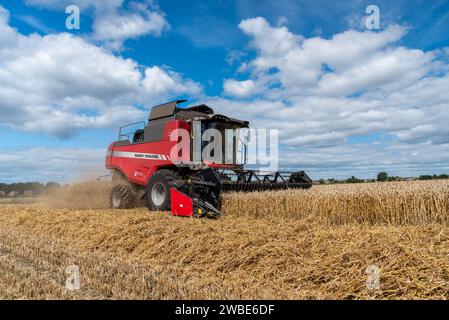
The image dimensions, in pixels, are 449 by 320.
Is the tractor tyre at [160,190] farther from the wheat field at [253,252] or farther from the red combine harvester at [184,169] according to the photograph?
the wheat field at [253,252]

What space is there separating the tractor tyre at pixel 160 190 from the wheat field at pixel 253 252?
2.79ft

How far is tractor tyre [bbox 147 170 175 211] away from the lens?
8.40 m

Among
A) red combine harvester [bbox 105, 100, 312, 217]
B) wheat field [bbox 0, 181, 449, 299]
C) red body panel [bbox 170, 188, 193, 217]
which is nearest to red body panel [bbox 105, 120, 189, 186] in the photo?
red combine harvester [bbox 105, 100, 312, 217]

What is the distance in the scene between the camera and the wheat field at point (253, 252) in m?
3.62

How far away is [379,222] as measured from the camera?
6.61m

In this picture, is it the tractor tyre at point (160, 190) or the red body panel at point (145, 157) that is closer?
the tractor tyre at point (160, 190)

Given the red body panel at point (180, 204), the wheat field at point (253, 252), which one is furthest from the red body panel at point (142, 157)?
the wheat field at point (253, 252)

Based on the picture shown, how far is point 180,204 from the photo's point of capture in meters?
7.73

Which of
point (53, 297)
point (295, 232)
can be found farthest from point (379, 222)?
point (53, 297)

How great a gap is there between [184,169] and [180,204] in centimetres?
147

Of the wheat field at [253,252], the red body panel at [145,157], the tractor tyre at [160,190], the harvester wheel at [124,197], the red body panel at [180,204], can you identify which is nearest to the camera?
the wheat field at [253,252]

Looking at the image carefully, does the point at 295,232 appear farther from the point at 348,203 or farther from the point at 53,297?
the point at 53,297

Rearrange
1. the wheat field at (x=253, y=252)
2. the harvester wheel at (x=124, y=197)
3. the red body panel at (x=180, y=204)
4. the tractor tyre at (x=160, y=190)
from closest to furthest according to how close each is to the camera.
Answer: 1. the wheat field at (x=253, y=252)
2. the red body panel at (x=180, y=204)
3. the tractor tyre at (x=160, y=190)
4. the harvester wheel at (x=124, y=197)

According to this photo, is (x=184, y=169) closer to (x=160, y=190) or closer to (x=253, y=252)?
(x=160, y=190)
